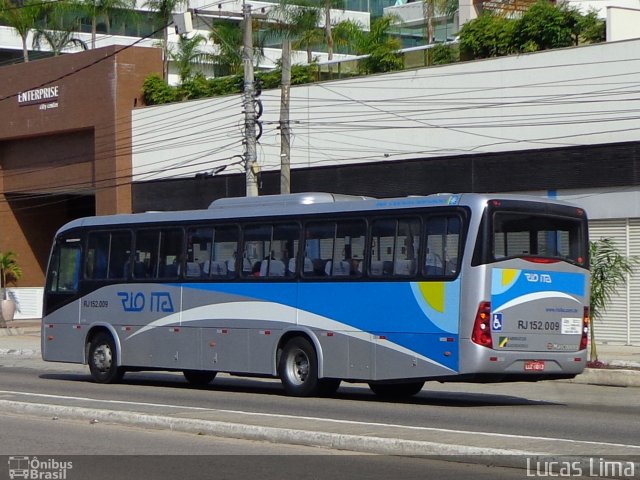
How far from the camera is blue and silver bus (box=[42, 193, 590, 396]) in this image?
1655cm

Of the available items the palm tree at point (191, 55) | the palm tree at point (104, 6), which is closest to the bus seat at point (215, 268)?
the palm tree at point (191, 55)

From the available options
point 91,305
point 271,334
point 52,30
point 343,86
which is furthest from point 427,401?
point 52,30

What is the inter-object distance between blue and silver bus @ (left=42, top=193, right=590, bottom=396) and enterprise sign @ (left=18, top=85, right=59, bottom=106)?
2523 centimetres

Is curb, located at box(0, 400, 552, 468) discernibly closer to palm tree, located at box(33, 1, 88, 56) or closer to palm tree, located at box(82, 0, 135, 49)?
palm tree, located at box(82, 0, 135, 49)

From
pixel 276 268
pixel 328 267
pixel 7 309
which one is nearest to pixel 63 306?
pixel 276 268

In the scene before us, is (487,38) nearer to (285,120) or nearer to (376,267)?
(285,120)

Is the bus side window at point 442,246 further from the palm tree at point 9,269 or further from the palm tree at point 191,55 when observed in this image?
the palm tree at point 191,55

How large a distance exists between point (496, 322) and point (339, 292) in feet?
9.07

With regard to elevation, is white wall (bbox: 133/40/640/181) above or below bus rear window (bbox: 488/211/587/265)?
above

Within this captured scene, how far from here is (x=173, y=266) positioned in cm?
2058

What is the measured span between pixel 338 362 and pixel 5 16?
44.5 meters

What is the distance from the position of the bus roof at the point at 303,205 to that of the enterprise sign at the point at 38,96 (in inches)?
998

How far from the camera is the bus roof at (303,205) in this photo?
55.6ft

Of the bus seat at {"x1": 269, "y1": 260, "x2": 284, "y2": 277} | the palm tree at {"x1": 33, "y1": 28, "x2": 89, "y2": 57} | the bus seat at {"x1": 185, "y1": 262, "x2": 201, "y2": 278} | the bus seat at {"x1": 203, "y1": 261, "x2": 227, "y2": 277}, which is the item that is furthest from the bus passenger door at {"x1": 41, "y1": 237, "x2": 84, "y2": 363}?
the palm tree at {"x1": 33, "y1": 28, "x2": 89, "y2": 57}
